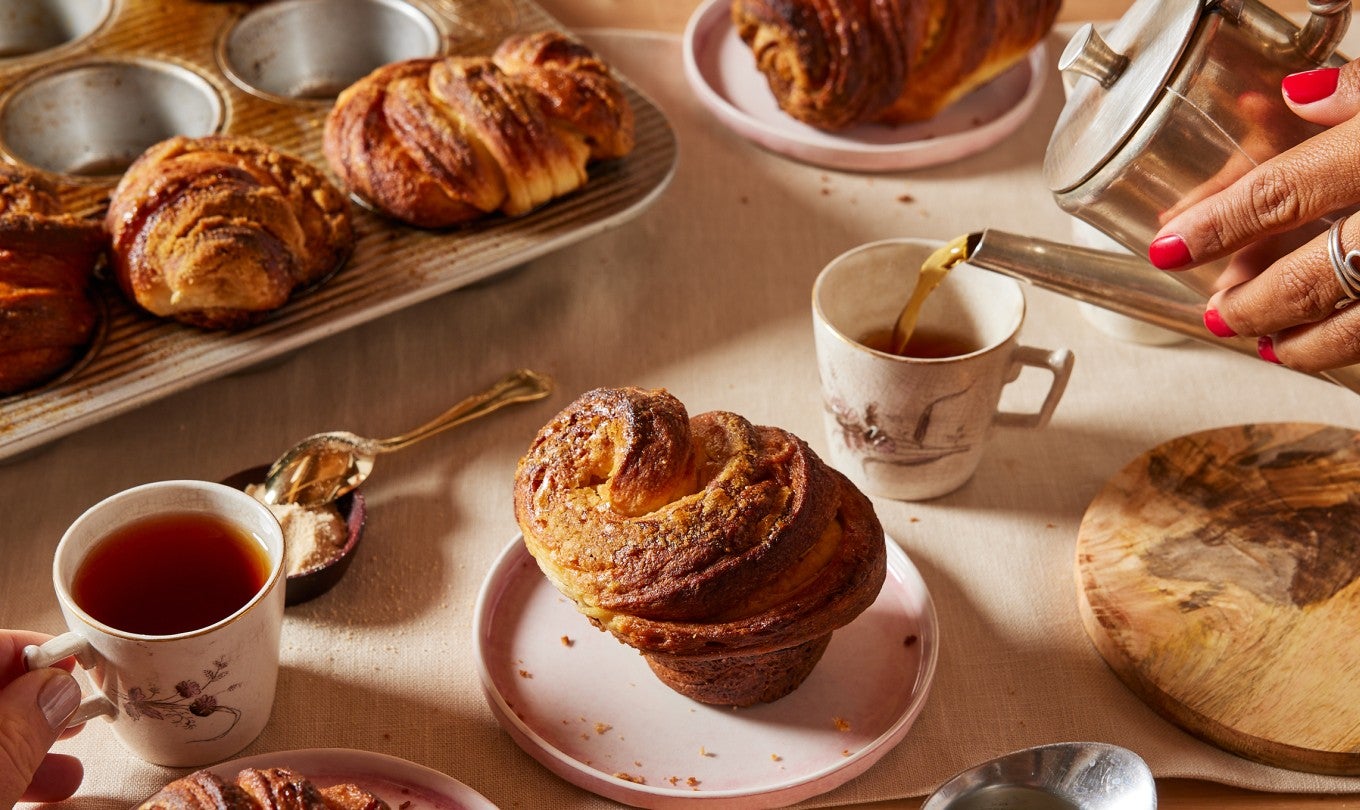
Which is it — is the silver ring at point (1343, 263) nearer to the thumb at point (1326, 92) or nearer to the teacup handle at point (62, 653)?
the thumb at point (1326, 92)

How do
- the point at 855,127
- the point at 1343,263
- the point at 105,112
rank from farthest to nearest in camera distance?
the point at 855,127 < the point at 105,112 < the point at 1343,263

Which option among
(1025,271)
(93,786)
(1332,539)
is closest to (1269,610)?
(1332,539)

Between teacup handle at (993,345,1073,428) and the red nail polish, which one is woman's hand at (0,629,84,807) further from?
the red nail polish

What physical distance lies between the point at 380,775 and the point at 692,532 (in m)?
0.39

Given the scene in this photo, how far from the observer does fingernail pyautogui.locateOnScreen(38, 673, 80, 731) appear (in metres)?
1.12

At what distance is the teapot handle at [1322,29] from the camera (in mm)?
1192

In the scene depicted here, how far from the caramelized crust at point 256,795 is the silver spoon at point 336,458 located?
488 mm

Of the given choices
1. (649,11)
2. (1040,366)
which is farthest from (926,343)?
(649,11)

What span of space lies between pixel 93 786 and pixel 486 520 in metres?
0.52

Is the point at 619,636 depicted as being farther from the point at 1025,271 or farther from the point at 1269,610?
the point at 1269,610

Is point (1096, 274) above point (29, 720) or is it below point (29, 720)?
above

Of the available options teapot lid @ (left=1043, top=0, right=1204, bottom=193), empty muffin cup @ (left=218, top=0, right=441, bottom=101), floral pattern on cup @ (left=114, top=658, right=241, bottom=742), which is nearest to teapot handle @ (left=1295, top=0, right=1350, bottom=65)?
teapot lid @ (left=1043, top=0, right=1204, bottom=193)

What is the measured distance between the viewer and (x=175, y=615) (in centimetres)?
126

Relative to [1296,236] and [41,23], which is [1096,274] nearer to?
[1296,236]
